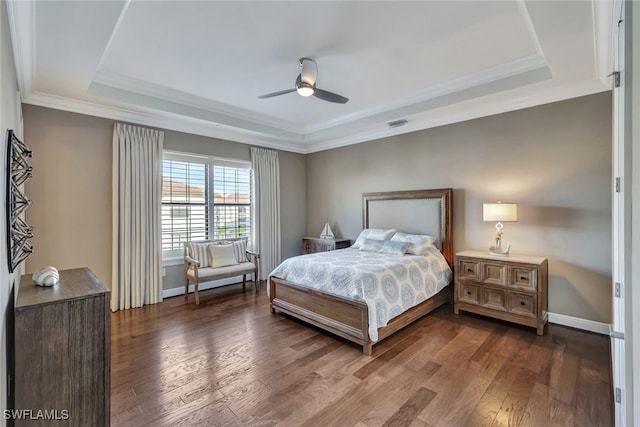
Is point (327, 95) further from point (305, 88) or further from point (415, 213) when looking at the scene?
point (415, 213)

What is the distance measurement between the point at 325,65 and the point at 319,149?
121 inches

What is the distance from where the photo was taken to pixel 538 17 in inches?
84.2

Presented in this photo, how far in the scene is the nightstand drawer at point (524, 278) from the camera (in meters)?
3.20

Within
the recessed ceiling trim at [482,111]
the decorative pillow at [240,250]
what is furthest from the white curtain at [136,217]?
the recessed ceiling trim at [482,111]

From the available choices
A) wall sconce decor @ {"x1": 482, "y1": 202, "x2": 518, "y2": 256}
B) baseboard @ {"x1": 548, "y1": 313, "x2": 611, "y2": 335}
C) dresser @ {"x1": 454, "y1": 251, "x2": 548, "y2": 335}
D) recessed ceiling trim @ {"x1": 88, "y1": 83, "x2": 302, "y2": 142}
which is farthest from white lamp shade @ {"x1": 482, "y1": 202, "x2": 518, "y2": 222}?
recessed ceiling trim @ {"x1": 88, "y1": 83, "x2": 302, "y2": 142}

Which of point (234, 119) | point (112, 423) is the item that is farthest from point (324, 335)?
point (234, 119)

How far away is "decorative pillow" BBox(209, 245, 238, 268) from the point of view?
4.67 m

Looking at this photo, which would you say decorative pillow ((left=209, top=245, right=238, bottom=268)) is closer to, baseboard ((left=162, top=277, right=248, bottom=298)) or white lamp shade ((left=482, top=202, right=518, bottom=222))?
baseboard ((left=162, top=277, right=248, bottom=298))

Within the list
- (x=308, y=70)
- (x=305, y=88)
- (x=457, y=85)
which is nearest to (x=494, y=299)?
(x=457, y=85)

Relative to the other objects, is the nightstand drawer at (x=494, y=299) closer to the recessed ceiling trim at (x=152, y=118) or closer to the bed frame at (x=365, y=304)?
the bed frame at (x=365, y=304)

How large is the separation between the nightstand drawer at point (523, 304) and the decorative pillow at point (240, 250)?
3967 millimetres

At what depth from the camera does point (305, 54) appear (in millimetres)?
2953
